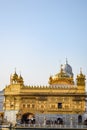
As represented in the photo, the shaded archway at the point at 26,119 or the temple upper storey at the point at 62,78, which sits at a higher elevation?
the temple upper storey at the point at 62,78

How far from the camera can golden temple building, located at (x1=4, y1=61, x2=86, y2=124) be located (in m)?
51.4

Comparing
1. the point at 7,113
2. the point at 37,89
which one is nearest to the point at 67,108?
the point at 37,89

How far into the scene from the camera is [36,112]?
170 feet

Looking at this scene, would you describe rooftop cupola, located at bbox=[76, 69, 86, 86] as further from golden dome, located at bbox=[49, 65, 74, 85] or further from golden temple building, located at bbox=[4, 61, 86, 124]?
golden dome, located at bbox=[49, 65, 74, 85]

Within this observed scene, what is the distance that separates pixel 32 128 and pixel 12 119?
20.5 ft

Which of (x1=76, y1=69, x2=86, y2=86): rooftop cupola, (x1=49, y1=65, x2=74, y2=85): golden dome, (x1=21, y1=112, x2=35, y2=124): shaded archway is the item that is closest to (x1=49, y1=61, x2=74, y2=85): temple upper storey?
(x1=49, y1=65, x2=74, y2=85): golden dome

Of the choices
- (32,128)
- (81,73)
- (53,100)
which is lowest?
(32,128)

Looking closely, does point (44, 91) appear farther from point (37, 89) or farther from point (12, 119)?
point (12, 119)

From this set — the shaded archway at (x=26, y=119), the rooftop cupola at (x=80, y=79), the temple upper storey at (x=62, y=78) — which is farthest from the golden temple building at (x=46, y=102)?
the temple upper storey at (x=62, y=78)

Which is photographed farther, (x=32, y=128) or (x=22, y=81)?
(x=22, y=81)

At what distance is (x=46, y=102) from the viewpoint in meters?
51.8

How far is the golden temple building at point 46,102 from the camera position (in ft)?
169

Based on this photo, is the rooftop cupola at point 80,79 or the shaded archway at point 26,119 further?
the rooftop cupola at point 80,79

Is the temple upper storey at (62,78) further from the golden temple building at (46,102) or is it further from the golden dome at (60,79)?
the golden temple building at (46,102)
